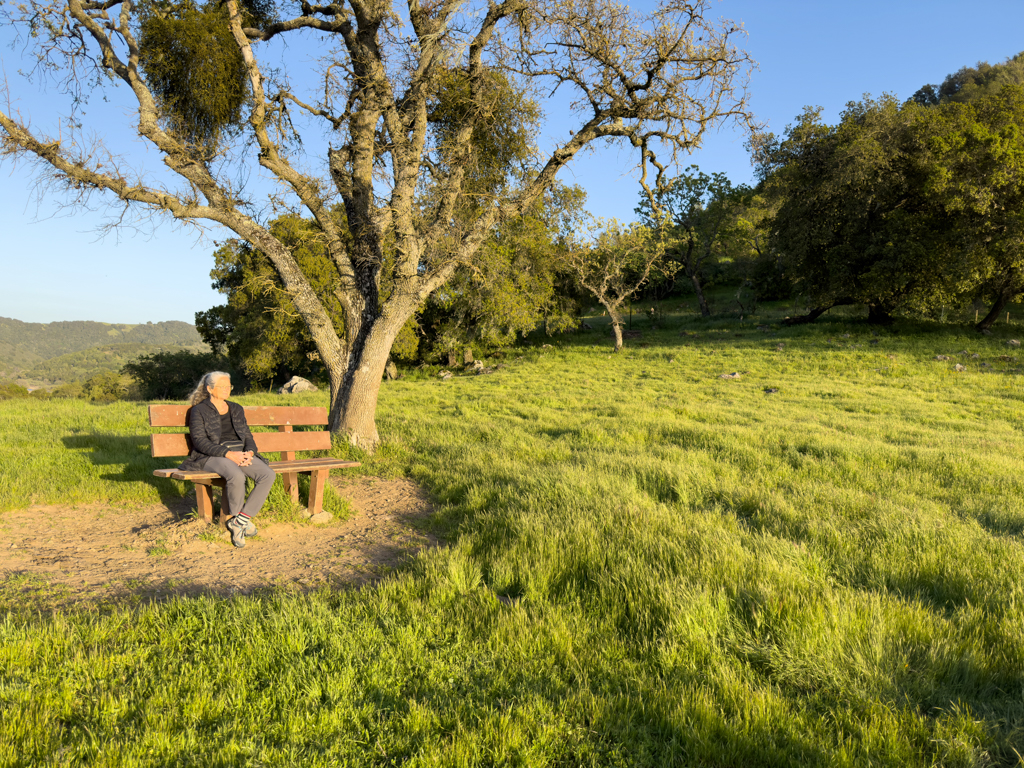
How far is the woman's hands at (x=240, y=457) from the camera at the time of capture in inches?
231

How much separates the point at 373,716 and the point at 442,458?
21.1 feet

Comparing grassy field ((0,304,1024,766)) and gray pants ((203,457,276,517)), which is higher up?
gray pants ((203,457,276,517))

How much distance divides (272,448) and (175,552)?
1.75 m

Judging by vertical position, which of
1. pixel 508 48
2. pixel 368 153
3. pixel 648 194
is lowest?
pixel 648 194

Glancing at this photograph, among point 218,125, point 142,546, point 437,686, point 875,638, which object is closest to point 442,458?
point 142,546

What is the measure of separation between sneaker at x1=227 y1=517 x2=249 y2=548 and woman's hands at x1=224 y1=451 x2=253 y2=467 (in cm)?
62

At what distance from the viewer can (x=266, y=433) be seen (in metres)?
6.78

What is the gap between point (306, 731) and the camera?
8.39 ft

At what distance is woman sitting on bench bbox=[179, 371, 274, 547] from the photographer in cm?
573

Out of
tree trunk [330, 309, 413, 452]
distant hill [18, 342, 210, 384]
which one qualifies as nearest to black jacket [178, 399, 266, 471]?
tree trunk [330, 309, 413, 452]

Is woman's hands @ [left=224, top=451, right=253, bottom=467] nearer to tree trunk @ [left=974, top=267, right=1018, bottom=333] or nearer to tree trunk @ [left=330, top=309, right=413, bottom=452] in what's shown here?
tree trunk @ [left=330, top=309, right=413, bottom=452]

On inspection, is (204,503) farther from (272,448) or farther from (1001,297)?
(1001,297)

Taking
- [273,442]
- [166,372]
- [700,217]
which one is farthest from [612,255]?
[166,372]

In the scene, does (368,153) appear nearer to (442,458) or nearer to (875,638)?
(442,458)
